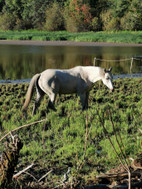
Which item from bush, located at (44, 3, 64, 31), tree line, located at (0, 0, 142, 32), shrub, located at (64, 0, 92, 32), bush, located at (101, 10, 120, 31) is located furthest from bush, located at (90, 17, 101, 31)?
bush, located at (44, 3, 64, 31)

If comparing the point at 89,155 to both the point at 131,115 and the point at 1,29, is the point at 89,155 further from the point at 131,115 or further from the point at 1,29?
the point at 1,29

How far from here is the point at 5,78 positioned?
12914mm

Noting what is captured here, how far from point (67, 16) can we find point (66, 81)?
1745 inches

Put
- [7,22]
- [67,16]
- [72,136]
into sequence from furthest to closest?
[7,22]
[67,16]
[72,136]

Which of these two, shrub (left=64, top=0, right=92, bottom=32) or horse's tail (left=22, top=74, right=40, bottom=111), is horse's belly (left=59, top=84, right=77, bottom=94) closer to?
horse's tail (left=22, top=74, right=40, bottom=111)

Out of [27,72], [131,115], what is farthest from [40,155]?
[27,72]

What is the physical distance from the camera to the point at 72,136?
16.3 ft

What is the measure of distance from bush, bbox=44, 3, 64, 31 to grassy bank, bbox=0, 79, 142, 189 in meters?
42.0

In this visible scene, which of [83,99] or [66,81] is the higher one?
[66,81]

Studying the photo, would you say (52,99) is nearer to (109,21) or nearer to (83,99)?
(83,99)

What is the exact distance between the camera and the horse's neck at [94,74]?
6320mm

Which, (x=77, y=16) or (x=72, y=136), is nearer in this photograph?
(x=72, y=136)

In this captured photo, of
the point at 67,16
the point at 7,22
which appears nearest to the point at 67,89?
the point at 67,16

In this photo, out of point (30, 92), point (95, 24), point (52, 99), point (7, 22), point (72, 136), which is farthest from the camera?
point (7, 22)
